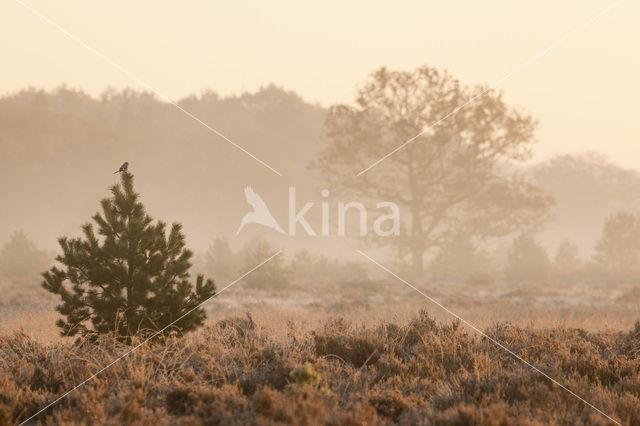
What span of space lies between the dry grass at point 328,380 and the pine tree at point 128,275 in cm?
39

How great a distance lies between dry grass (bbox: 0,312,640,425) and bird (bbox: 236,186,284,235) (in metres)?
40.8

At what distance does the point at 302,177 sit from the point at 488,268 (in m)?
28.0

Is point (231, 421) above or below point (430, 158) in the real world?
below

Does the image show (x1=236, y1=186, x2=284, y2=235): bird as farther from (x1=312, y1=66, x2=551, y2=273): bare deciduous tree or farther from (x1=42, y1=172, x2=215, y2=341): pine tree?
(x1=42, y1=172, x2=215, y2=341): pine tree

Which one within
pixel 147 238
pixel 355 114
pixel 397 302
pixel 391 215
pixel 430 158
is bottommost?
pixel 397 302

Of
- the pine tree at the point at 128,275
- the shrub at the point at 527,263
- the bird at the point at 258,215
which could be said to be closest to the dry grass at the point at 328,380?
the pine tree at the point at 128,275

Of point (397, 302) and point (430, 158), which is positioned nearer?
point (397, 302)

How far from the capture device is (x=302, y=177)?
5384 centimetres

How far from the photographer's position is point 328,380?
5.94m

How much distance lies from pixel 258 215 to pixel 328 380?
148ft

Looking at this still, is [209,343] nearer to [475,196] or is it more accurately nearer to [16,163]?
[475,196]

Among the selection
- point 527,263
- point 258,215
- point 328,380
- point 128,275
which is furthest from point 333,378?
point 258,215

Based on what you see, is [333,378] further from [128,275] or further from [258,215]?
[258,215]

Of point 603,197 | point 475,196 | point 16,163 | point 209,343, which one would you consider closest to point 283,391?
point 209,343
